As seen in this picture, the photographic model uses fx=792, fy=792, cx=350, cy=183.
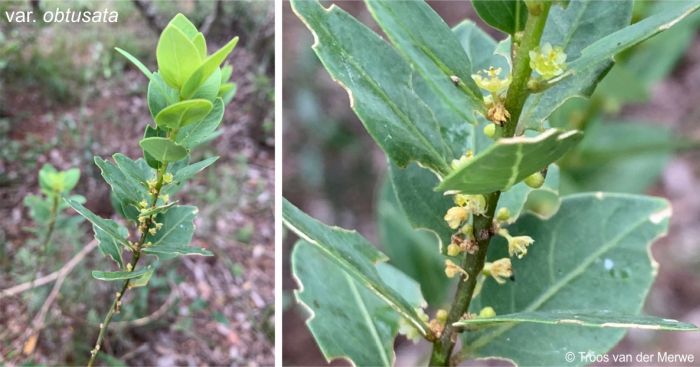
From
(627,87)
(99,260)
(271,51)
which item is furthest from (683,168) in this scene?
(99,260)

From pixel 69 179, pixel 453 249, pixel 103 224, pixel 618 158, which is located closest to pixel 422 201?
pixel 453 249

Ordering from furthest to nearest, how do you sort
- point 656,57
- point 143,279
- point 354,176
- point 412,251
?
1. point 354,176
2. point 656,57
3. point 412,251
4. point 143,279

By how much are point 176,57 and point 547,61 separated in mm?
287

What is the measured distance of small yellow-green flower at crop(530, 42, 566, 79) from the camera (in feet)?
1.82

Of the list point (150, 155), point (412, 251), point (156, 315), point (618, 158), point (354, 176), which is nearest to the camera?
point (150, 155)

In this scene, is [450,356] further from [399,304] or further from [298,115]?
[298,115]

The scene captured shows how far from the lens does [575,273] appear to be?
2.65ft

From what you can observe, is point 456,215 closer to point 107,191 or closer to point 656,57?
point 107,191

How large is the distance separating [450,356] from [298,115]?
1286 mm

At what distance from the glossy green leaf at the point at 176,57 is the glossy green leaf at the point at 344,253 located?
0.13 meters

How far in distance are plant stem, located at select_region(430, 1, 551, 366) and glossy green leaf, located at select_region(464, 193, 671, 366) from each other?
72 millimetres

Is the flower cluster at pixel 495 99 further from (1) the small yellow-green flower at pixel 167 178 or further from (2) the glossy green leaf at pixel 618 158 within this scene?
(2) the glossy green leaf at pixel 618 158

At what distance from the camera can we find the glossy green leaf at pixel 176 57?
0.62 m

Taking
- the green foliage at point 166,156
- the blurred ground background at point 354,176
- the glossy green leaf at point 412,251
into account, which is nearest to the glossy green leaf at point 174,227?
the green foliage at point 166,156
